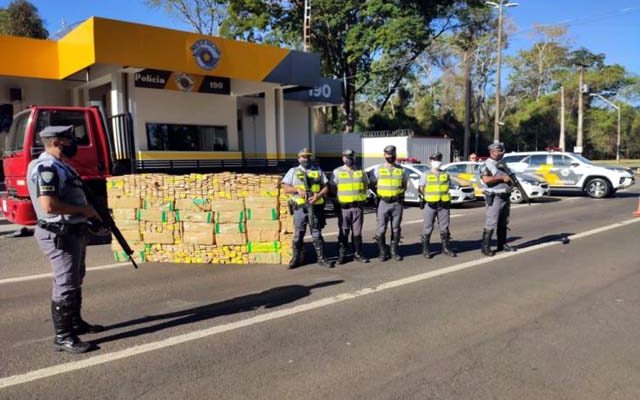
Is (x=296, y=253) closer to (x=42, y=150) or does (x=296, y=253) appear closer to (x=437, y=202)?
(x=437, y=202)

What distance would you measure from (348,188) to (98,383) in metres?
4.48

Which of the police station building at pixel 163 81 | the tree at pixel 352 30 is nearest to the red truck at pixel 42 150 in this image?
the police station building at pixel 163 81

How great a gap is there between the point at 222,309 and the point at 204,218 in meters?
2.41

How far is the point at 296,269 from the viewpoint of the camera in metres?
7.09

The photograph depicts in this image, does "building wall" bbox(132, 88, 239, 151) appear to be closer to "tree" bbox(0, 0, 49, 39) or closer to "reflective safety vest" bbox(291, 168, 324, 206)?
"reflective safety vest" bbox(291, 168, 324, 206)

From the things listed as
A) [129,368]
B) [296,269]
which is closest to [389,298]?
[296,269]

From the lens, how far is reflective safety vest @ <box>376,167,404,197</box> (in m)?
7.57

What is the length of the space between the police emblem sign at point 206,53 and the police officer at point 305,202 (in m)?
8.26

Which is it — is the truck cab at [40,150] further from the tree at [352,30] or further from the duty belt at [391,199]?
the tree at [352,30]

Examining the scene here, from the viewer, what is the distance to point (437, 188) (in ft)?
26.1

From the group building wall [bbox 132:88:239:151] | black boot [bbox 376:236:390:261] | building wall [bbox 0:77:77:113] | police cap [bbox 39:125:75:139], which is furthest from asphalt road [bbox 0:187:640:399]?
building wall [bbox 0:77:77:113]

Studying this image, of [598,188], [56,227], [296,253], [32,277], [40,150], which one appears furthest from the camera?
[598,188]

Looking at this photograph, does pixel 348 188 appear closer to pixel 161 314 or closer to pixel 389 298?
pixel 389 298

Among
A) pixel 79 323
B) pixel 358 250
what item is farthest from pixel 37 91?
pixel 79 323
